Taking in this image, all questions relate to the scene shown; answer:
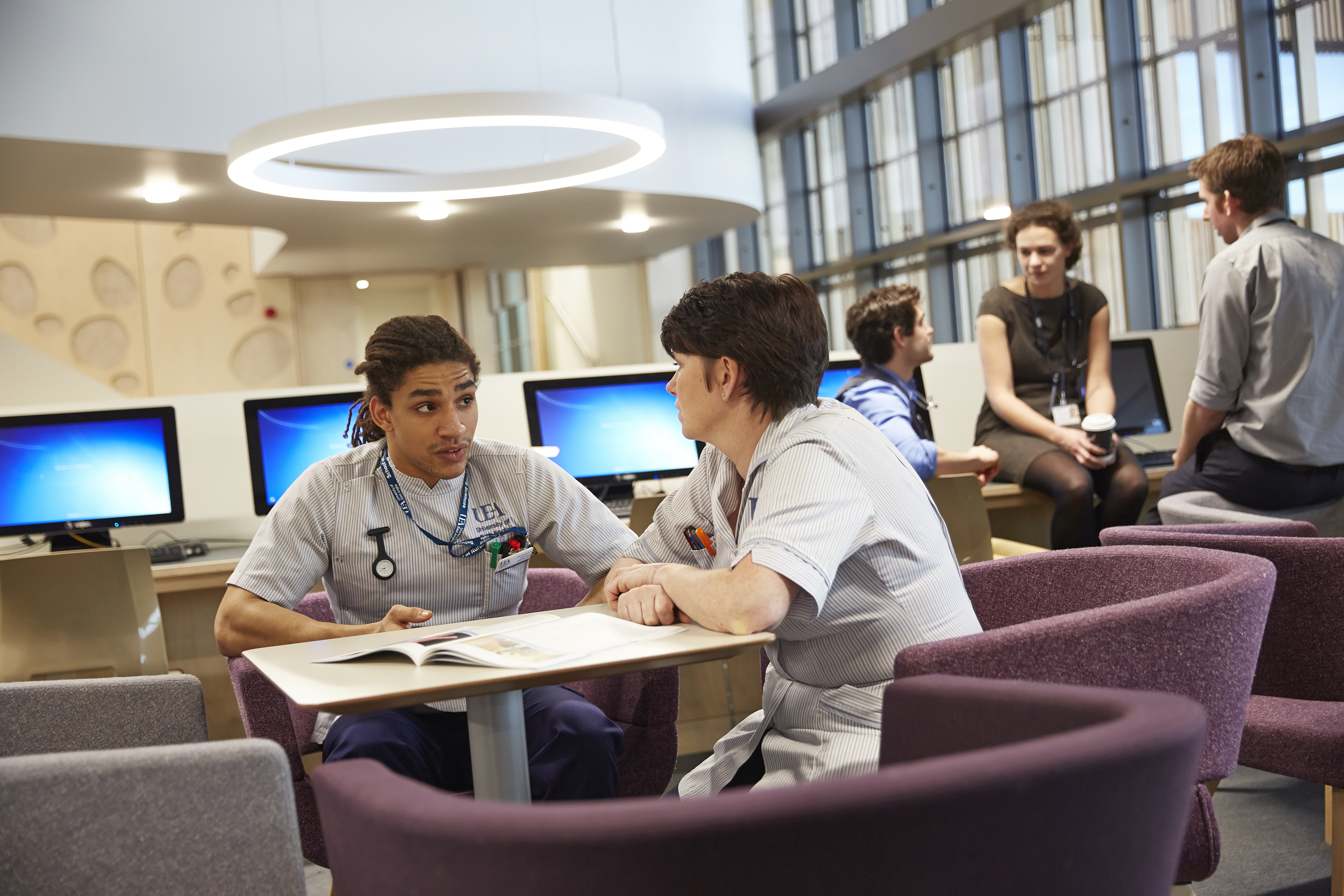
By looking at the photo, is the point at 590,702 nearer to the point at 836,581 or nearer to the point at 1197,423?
the point at 836,581

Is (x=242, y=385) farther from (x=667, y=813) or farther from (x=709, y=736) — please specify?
(x=667, y=813)

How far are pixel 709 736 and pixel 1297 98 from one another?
6119 millimetres

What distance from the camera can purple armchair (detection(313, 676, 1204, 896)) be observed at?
0.64 meters

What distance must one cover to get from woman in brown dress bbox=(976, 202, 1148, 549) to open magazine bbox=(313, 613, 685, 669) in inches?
94.6

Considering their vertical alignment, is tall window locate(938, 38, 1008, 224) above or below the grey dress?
above

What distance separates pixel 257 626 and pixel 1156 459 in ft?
11.2

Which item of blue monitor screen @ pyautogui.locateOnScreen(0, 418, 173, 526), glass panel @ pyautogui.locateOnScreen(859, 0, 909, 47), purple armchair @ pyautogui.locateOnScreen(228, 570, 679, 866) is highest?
glass panel @ pyautogui.locateOnScreen(859, 0, 909, 47)

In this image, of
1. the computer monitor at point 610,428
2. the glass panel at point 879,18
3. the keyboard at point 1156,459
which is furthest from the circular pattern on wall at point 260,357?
the keyboard at point 1156,459

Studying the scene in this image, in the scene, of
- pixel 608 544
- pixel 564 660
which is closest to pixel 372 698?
pixel 564 660

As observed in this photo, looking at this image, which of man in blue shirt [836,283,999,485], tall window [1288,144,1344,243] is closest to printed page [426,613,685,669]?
man in blue shirt [836,283,999,485]

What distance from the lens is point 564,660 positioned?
4.09 feet

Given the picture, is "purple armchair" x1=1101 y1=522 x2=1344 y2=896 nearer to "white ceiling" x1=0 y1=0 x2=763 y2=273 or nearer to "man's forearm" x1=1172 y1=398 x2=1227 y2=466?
"man's forearm" x1=1172 y1=398 x2=1227 y2=466

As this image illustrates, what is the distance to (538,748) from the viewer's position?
1811 mm

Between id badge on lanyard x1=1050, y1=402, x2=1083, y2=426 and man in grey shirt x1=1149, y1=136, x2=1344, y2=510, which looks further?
id badge on lanyard x1=1050, y1=402, x2=1083, y2=426
